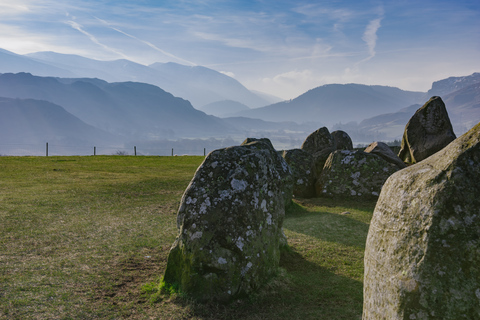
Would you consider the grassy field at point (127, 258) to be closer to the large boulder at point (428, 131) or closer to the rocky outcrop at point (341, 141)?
the large boulder at point (428, 131)

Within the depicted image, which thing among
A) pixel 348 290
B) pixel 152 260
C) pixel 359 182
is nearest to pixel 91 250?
pixel 152 260

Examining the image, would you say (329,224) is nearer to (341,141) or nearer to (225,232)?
(225,232)

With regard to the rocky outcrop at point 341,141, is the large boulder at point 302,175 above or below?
below

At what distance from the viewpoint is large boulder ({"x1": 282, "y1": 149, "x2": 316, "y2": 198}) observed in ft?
62.3

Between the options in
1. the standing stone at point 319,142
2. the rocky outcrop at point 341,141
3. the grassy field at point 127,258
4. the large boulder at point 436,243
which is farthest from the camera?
→ the rocky outcrop at point 341,141

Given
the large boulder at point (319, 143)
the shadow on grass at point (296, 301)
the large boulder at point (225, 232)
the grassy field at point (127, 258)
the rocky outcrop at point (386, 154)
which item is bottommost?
the shadow on grass at point (296, 301)

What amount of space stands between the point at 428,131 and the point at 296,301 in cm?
1723

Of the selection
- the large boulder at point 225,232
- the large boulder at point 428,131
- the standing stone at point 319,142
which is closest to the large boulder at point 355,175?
the large boulder at point 428,131

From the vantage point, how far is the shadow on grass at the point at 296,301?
22.3 ft

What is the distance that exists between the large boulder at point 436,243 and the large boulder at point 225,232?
3300 mm

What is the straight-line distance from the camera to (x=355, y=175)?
17.7m

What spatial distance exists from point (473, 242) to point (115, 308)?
5.94 metres

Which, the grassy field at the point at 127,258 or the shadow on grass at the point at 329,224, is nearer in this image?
the grassy field at the point at 127,258

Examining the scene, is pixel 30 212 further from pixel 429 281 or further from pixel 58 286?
pixel 429 281
